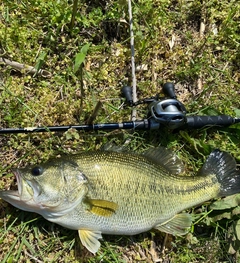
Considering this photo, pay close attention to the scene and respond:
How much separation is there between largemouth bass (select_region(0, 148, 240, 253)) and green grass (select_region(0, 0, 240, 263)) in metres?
0.31

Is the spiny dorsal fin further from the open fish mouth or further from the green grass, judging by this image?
the open fish mouth

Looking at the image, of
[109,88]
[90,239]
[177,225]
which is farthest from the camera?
[109,88]

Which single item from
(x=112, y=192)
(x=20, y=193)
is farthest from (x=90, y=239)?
(x=20, y=193)

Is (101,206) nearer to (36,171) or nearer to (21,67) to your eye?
(36,171)

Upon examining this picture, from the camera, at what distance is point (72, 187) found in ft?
11.8

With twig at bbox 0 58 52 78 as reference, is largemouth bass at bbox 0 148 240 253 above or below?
below

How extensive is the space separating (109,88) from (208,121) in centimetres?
Answer: 107

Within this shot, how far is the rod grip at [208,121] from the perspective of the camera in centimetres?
419

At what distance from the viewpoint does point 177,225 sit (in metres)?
3.99

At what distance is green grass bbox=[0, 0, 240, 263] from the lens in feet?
13.1

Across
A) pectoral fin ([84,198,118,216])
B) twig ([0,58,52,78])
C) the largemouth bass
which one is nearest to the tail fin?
the largemouth bass

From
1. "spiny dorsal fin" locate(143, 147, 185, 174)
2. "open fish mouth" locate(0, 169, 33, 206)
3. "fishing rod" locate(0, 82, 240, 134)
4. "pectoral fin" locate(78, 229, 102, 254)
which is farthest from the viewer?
"spiny dorsal fin" locate(143, 147, 185, 174)

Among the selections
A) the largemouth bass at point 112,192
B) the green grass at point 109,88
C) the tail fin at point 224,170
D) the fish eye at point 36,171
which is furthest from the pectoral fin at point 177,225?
the fish eye at point 36,171

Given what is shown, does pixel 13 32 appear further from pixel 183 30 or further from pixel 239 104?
pixel 239 104
